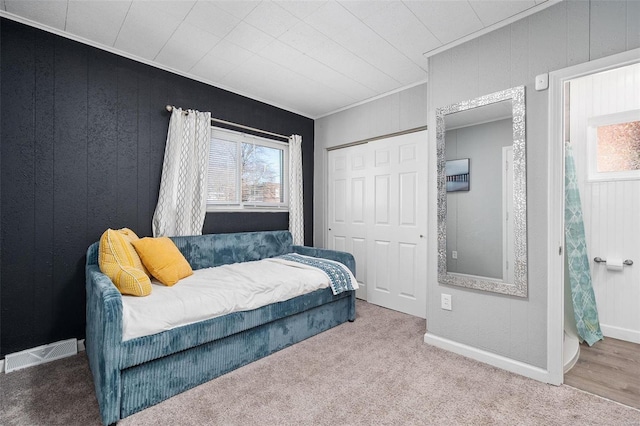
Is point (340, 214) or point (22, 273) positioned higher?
point (340, 214)

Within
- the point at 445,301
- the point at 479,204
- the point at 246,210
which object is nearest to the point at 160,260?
the point at 246,210

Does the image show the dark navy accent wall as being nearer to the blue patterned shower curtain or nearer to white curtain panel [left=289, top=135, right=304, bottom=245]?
white curtain panel [left=289, top=135, right=304, bottom=245]

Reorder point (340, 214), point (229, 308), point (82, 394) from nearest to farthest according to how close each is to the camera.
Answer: point (82, 394) < point (229, 308) < point (340, 214)

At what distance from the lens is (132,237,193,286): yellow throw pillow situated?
224 cm

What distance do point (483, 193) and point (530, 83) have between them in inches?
32.3

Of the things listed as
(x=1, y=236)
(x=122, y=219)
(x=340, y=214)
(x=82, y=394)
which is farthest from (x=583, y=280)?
(x=1, y=236)

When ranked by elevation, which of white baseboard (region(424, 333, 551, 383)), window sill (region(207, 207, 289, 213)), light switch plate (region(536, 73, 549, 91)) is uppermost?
light switch plate (region(536, 73, 549, 91))

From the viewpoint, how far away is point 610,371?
2.10 m

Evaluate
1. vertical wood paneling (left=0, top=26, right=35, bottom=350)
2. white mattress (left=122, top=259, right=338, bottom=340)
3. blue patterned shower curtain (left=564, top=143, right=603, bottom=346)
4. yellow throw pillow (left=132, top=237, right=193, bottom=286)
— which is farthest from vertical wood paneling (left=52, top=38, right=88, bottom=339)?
blue patterned shower curtain (left=564, top=143, right=603, bottom=346)

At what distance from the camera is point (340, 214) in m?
4.12

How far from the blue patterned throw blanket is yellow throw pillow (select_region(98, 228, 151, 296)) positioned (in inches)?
58.0

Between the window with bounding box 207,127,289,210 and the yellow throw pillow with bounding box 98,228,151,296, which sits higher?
the window with bounding box 207,127,289,210

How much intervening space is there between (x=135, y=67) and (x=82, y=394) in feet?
8.51

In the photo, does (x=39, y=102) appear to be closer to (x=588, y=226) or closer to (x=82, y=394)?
(x=82, y=394)
